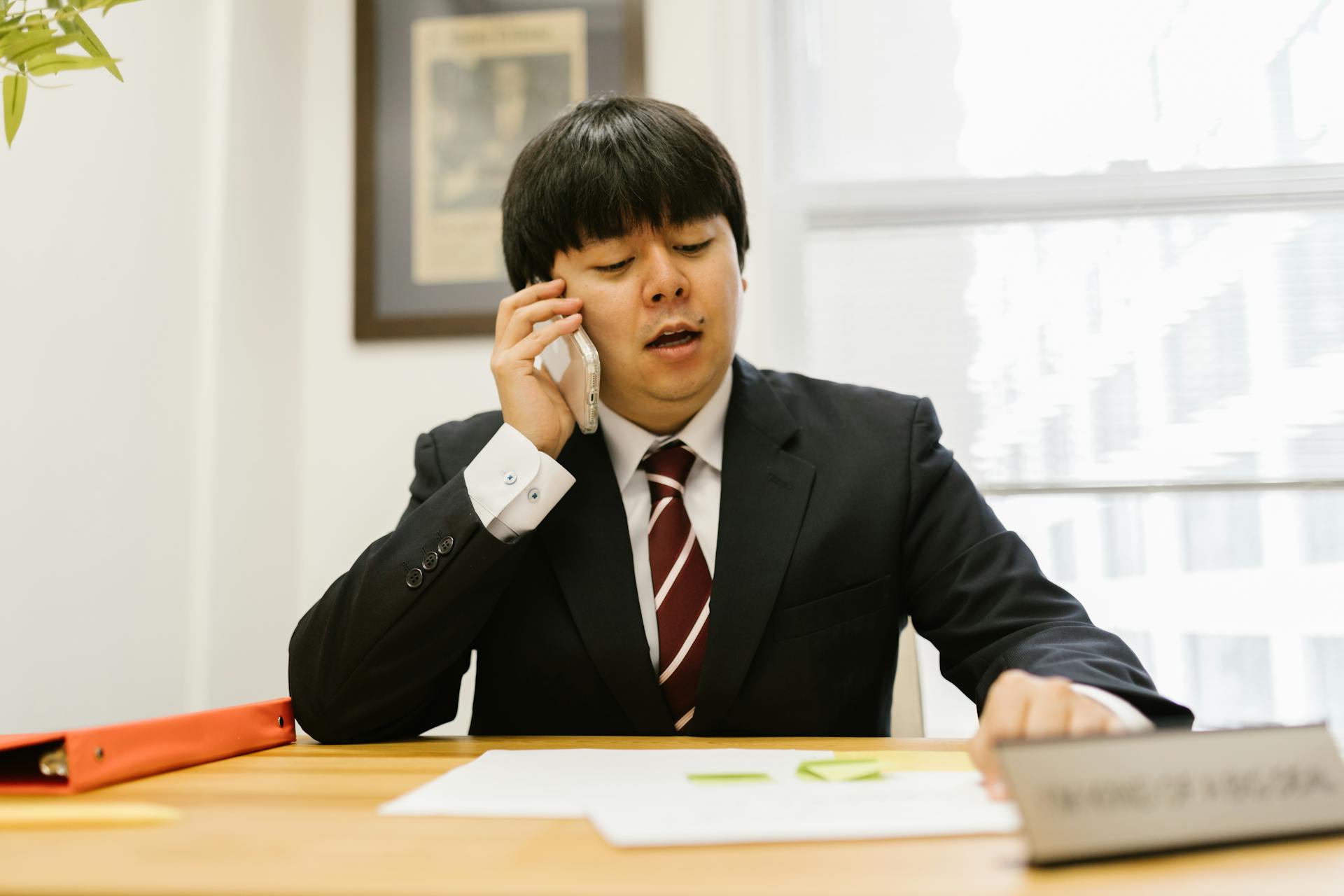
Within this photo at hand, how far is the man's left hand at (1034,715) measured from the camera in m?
0.70

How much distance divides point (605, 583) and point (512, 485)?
6.8 inches

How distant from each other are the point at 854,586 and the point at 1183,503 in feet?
3.41

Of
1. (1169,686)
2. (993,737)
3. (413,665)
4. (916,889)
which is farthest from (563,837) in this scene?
(1169,686)

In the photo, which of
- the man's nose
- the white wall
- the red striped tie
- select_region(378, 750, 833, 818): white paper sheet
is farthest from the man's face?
the white wall

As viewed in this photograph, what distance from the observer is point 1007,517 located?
195 centimetres

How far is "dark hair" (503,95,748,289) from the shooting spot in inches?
47.8

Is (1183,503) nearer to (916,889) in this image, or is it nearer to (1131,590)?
(1131,590)

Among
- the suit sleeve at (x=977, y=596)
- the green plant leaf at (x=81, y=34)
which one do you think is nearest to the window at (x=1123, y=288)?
the suit sleeve at (x=977, y=596)

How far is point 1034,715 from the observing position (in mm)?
703

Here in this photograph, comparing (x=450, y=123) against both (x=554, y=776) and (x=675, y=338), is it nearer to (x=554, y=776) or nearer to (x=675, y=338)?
(x=675, y=338)

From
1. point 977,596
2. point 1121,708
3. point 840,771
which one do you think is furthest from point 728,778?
point 977,596

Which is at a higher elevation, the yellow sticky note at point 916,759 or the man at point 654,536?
the man at point 654,536

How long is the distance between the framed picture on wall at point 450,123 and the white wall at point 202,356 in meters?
0.06

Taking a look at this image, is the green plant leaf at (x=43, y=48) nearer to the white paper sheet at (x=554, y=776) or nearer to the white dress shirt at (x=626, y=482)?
the white dress shirt at (x=626, y=482)
